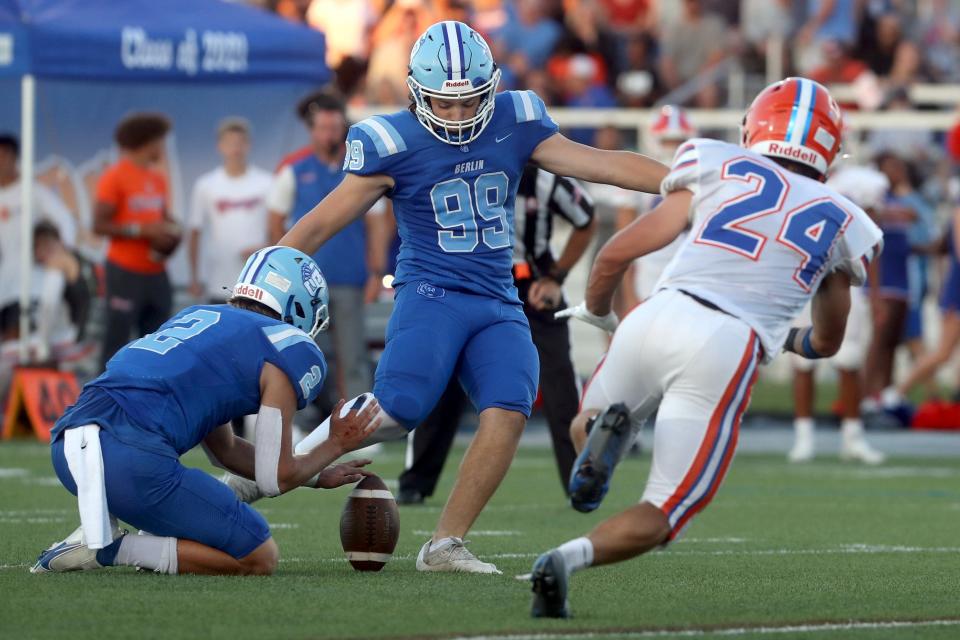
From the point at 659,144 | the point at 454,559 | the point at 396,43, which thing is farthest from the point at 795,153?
the point at 396,43

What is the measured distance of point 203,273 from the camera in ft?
50.3

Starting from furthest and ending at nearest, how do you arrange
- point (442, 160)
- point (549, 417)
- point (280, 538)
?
point (549, 417), point (280, 538), point (442, 160)

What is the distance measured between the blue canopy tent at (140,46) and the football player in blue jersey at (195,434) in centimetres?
716

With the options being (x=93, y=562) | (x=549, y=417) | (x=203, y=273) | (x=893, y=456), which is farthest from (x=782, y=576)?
(x=203, y=273)

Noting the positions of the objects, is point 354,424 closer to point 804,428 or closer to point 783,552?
point 783,552

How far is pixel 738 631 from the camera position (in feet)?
15.8

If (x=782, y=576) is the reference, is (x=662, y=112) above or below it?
above

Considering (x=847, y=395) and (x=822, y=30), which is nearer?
(x=847, y=395)

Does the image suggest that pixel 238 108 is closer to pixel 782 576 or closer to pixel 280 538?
pixel 280 538

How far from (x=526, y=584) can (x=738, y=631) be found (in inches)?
41.5

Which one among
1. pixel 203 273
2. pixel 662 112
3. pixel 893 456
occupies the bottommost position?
pixel 893 456

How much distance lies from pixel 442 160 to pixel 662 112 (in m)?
6.92

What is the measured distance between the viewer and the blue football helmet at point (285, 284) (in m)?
5.83

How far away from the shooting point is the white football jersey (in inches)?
199
